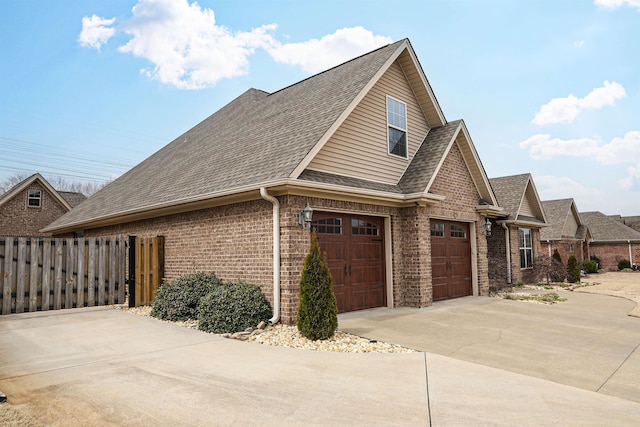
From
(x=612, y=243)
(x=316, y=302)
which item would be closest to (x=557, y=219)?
(x=612, y=243)

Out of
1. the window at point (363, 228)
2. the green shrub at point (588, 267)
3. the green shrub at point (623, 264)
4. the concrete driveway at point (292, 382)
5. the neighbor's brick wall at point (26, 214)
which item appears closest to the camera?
the concrete driveway at point (292, 382)

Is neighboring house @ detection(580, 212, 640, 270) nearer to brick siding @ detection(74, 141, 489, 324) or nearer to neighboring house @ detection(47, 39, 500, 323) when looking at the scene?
neighboring house @ detection(47, 39, 500, 323)

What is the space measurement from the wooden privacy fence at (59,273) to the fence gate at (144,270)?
0.51 m

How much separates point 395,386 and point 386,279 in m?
6.33

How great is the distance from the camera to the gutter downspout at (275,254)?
8578 mm

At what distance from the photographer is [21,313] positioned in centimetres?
1077

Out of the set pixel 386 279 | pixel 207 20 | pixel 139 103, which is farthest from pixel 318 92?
pixel 139 103

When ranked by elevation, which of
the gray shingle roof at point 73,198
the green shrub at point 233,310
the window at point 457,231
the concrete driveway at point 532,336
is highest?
the gray shingle roof at point 73,198

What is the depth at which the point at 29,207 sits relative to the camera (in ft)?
88.9

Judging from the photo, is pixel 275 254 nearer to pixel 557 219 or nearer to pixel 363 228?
pixel 363 228

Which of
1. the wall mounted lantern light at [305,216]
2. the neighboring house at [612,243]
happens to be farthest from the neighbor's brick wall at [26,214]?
the neighboring house at [612,243]

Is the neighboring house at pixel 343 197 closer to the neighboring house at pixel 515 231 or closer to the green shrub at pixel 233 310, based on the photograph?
the green shrub at pixel 233 310

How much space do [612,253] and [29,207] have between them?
45.6 metres

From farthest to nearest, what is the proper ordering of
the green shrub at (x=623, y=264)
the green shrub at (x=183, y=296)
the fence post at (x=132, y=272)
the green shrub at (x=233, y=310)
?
the green shrub at (x=623, y=264)
the fence post at (x=132, y=272)
the green shrub at (x=183, y=296)
the green shrub at (x=233, y=310)
